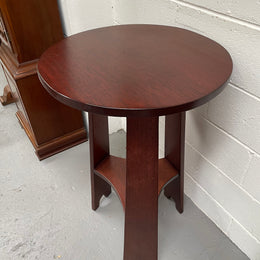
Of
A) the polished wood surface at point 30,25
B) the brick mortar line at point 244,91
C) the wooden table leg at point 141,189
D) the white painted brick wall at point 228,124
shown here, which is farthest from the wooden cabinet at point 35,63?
the brick mortar line at point 244,91

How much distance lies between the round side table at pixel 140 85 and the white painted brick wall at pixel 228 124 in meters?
0.08

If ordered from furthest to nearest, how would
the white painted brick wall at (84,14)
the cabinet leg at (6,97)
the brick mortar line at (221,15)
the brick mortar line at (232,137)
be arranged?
1. the cabinet leg at (6,97)
2. the white painted brick wall at (84,14)
3. the brick mortar line at (232,137)
4. the brick mortar line at (221,15)

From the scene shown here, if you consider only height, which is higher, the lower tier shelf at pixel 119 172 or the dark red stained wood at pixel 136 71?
the dark red stained wood at pixel 136 71

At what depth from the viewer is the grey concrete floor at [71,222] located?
46.7 inches

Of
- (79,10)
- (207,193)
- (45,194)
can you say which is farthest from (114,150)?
(79,10)

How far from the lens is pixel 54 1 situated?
1.27 meters

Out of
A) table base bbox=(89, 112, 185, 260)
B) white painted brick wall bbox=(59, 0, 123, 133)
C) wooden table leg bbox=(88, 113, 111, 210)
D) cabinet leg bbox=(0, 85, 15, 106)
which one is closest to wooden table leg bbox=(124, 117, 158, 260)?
table base bbox=(89, 112, 185, 260)

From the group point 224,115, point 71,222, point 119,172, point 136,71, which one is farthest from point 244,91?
point 71,222

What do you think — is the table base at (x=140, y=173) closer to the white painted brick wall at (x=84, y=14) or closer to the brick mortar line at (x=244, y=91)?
the brick mortar line at (x=244, y=91)

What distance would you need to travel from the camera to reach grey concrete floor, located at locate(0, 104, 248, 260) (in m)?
1.19

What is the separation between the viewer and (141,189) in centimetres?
87

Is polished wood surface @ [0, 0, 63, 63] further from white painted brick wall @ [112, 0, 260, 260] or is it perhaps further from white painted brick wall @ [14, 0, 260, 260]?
white painted brick wall @ [112, 0, 260, 260]

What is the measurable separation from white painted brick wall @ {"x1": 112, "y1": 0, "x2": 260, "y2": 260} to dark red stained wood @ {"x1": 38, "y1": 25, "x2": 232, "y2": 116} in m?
0.08

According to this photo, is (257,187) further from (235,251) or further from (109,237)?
(109,237)
